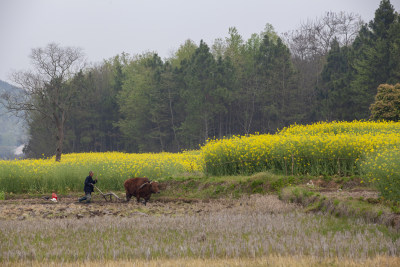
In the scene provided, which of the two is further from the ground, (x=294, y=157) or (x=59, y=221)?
(x=294, y=157)

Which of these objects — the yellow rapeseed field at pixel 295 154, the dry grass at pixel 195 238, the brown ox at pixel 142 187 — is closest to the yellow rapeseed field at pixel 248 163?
the yellow rapeseed field at pixel 295 154

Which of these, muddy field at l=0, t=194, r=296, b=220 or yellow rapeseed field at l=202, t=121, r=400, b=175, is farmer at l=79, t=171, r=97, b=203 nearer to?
muddy field at l=0, t=194, r=296, b=220

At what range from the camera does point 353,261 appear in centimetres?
746

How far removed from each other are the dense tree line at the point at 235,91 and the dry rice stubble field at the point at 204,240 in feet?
122

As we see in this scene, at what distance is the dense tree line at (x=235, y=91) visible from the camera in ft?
168

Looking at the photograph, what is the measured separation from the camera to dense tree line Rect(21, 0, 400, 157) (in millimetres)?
51188

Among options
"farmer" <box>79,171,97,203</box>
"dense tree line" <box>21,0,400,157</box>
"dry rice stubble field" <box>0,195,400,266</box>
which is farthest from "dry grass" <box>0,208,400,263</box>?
"dense tree line" <box>21,0,400,157</box>

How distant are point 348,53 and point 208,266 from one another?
2104 inches

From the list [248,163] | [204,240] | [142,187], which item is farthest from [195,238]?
[248,163]

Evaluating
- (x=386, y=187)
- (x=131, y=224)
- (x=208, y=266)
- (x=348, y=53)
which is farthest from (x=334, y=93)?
(x=208, y=266)

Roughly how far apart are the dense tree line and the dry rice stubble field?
37163 millimetres

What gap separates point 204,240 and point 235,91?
50558mm

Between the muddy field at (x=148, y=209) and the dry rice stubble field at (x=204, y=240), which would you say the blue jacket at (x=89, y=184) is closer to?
the muddy field at (x=148, y=209)

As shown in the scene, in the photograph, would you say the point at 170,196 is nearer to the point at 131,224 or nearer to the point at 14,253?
the point at 131,224
